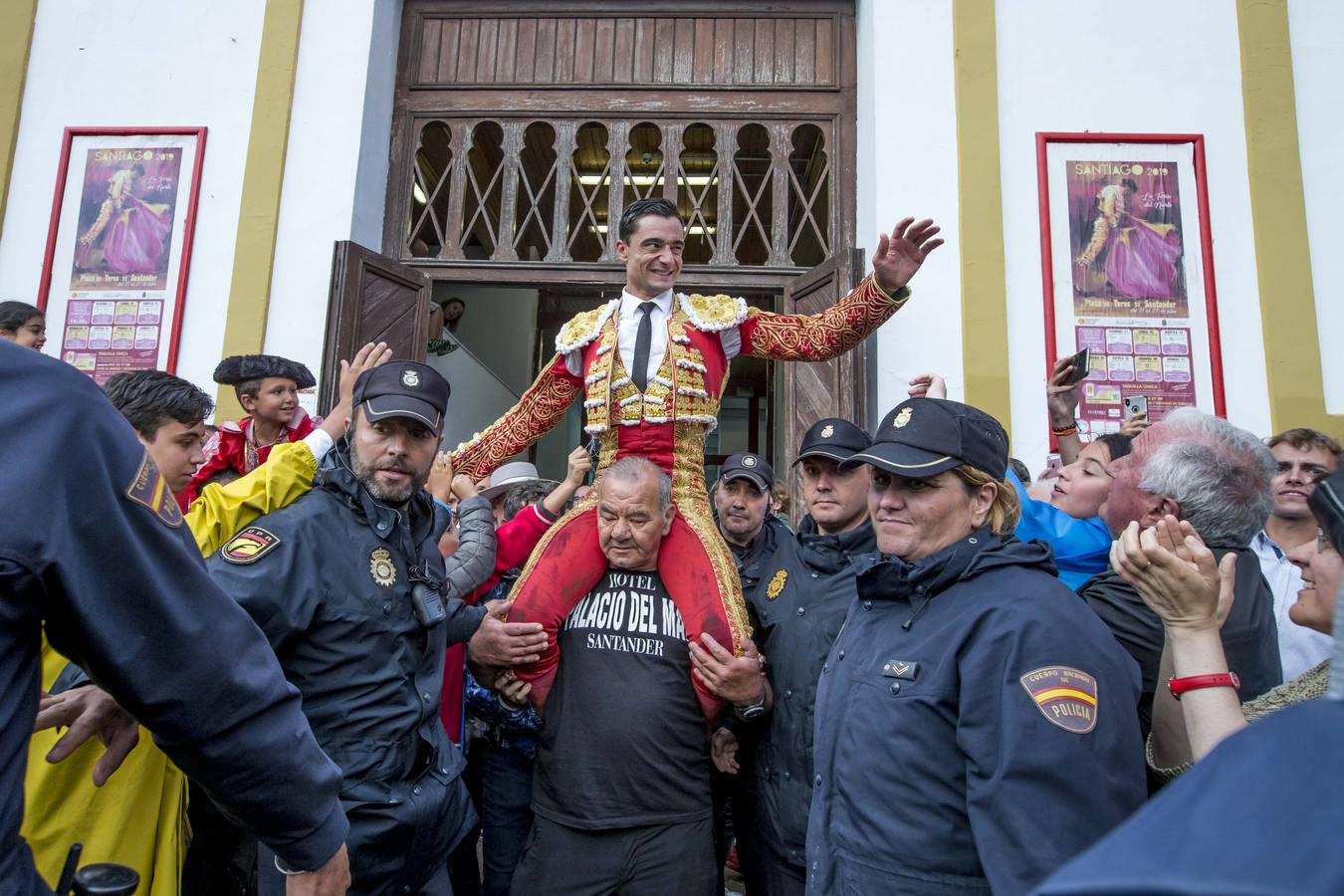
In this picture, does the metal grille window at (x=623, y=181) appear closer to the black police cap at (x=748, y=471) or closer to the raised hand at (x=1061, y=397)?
the black police cap at (x=748, y=471)

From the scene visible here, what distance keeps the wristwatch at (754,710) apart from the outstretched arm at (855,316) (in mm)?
1458

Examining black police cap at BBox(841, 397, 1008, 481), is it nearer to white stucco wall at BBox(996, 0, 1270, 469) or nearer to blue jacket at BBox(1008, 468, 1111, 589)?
blue jacket at BBox(1008, 468, 1111, 589)

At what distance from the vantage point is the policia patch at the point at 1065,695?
5.32ft

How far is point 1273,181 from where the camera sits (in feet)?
19.0

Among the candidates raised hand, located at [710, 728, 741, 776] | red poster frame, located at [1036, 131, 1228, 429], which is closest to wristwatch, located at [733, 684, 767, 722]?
raised hand, located at [710, 728, 741, 776]

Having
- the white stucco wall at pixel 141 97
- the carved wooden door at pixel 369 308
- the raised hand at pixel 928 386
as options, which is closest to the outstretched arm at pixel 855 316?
the raised hand at pixel 928 386

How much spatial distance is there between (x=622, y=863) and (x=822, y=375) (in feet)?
12.5

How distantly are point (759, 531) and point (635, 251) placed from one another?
1272 mm

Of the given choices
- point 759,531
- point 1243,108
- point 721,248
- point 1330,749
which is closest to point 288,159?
point 721,248

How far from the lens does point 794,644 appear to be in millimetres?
2885

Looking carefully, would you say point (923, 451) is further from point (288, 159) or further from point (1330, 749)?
point (288, 159)

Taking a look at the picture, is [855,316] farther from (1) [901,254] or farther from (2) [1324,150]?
(2) [1324,150]

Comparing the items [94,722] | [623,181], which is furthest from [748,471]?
[623,181]

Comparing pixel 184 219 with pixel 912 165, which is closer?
pixel 912 165
